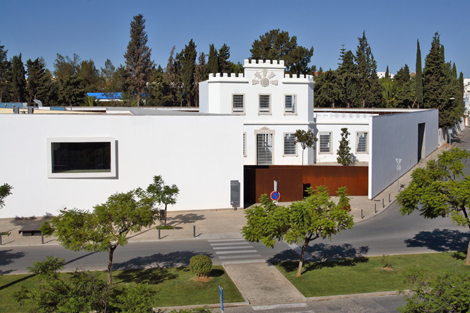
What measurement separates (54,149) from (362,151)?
32.1 metres

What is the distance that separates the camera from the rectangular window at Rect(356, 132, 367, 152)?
47406 millimetres

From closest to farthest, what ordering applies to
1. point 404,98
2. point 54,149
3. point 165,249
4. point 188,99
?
1. point 165,249
2. point 54,149
3. point 404,98
4. point 188,99

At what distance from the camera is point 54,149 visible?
28125 millimetres

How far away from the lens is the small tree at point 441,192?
60.4 ft

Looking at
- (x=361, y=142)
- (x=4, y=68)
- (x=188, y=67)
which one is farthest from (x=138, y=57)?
(x=361, y=142)

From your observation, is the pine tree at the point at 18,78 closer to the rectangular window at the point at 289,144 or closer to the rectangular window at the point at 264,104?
the rectangular window at the point at 264,104

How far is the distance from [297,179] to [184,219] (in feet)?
31.4

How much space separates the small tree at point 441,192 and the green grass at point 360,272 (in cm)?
161

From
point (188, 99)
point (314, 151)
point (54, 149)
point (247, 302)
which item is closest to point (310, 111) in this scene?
point (314, 151)

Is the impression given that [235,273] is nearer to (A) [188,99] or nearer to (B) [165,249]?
(B) [165,249]

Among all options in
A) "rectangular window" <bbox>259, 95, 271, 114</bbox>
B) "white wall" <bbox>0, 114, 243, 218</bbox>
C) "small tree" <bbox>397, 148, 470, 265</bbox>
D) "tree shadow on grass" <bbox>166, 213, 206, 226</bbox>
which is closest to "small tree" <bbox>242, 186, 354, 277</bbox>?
"small tree" <bbox>397, 148, 470, 265</bbox>

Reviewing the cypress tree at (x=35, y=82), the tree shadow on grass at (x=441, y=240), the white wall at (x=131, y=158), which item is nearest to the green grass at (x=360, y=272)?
the tree shadow on grass at (x=441, y=240)

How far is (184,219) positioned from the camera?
28.4m

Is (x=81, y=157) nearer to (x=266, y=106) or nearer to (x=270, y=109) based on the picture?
(x=266, y=106)
